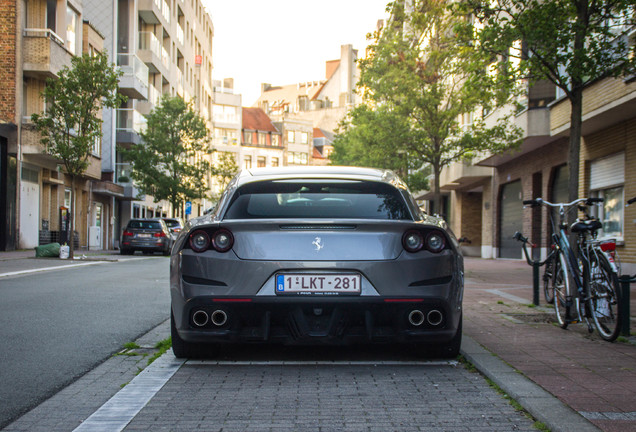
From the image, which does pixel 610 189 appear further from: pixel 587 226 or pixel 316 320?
pixel 316 320

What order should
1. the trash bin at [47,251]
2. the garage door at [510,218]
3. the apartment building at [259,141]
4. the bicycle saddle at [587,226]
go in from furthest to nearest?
1. the apartment building at [259,141]
2. the garage door at [510,218]
3. the trash bin at [47,251]
4. the bicycle saddle at [587,226]

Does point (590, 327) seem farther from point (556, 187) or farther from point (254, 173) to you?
point (556, 187)

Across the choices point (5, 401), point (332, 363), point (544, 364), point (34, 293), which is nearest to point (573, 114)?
point (544, 364)

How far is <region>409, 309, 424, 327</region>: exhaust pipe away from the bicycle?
2.07 metres

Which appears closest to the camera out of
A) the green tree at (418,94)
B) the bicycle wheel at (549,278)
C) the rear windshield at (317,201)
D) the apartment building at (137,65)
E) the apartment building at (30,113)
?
the rear windshield at (317,201)

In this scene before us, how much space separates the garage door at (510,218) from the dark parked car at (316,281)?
24280mm

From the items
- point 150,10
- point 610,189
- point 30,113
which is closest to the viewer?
point 610,189

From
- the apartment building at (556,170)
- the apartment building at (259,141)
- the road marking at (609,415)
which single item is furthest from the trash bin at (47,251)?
the apartment building at (259,141)

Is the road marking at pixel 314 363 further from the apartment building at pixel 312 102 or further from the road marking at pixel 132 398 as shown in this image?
the apartment building at pixel 312 102

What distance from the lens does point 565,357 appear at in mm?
5773

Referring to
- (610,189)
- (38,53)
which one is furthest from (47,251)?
(610,189)

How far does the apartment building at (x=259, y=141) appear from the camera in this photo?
102 meters

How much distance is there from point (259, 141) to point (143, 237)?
74708mm

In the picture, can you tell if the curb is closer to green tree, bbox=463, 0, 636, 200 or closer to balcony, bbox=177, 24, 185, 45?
green tree, bbox=463, 0, 636, 200
